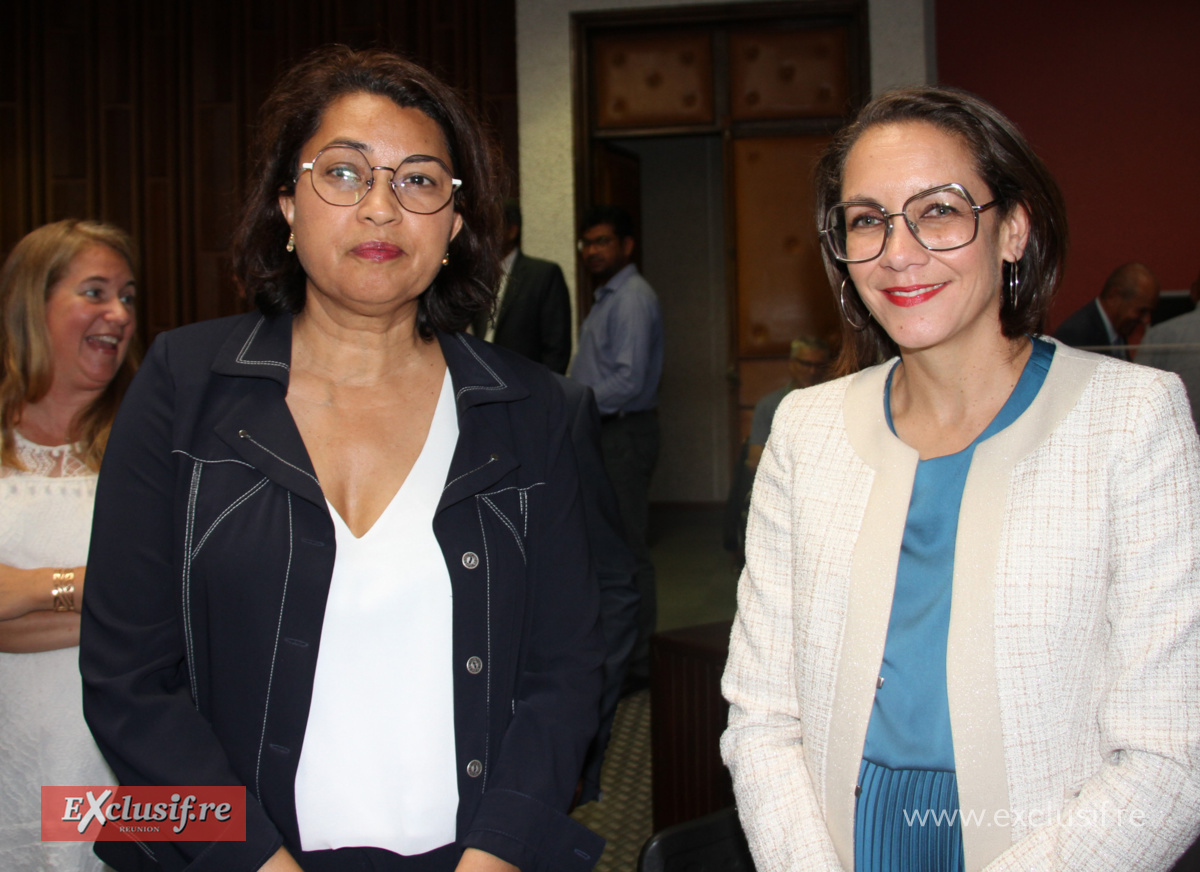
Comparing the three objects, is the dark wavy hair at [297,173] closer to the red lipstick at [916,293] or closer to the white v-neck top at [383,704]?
the white v-neck top at [383,704]

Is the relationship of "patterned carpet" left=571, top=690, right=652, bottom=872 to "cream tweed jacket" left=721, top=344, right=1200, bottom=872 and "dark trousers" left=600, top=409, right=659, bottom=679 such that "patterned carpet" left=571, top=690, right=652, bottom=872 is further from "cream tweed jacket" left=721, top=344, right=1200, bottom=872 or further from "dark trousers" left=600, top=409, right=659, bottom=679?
"cream tweed jacket" left=721, top=344, right=1200, bottom=872

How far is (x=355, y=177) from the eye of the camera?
1431 mm

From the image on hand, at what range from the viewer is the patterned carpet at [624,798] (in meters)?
2.79

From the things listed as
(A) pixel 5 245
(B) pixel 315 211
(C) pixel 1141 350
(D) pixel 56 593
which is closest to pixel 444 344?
(B) pixel 315 211

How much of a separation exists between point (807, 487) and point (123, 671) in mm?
974

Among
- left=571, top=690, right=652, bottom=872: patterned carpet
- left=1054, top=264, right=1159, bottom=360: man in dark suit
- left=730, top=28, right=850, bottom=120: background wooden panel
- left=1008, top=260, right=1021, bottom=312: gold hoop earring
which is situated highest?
left=730, top=28, right=850, bottom=120: background wooden panel

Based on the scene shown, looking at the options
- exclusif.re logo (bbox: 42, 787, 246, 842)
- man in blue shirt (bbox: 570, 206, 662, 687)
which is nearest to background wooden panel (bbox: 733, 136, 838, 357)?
man in blue shirt (bbox: 570, 206, 662, 687)

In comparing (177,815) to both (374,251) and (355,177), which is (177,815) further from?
(355,177)

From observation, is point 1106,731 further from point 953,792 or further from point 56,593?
point 56,593

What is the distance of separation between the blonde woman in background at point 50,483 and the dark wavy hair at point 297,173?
63cm

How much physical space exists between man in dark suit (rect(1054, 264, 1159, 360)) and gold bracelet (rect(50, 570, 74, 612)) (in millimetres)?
4345

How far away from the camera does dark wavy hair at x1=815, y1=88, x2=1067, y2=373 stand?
1335 millimetres

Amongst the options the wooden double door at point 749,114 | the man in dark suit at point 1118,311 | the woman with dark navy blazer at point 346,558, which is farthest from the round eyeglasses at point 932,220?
the wooden double door at point 749,114

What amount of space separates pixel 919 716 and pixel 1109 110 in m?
5.73
